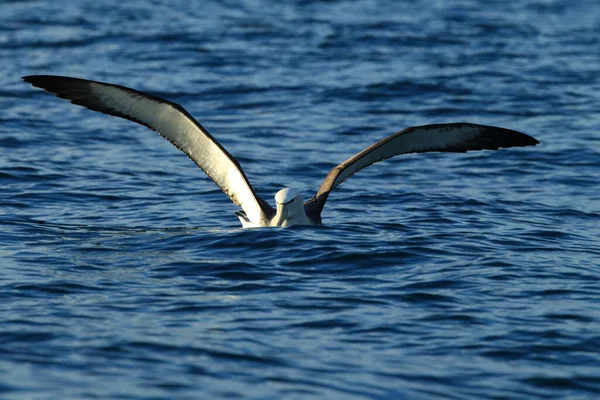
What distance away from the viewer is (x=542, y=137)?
731 inches

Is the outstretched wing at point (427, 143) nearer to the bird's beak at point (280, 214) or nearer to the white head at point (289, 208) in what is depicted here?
the white head at point (289, 208)

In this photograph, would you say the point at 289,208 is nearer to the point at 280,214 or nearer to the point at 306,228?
the point at 280,214

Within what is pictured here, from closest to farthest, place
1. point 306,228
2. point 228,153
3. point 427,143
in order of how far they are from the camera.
Answer: point 306,228 < point 228,153 < point 427,143

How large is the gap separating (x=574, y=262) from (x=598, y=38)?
17298 mm

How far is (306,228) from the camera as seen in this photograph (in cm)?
1259

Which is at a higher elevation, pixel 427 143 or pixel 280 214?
pixel 427 143

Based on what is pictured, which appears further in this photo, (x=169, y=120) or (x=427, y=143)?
(x=427, y=143)

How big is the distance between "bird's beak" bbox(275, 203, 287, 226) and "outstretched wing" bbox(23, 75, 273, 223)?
1.34ft

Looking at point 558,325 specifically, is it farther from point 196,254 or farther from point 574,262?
point 196,254

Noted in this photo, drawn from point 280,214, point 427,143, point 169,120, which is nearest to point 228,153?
point 169,120

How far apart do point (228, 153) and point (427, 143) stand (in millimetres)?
2512

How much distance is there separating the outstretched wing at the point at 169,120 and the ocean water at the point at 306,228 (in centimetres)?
61

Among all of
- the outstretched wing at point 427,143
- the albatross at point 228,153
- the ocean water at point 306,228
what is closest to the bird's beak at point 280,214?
the albatross at point 228,153

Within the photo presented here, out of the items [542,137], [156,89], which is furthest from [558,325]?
[156,89]
